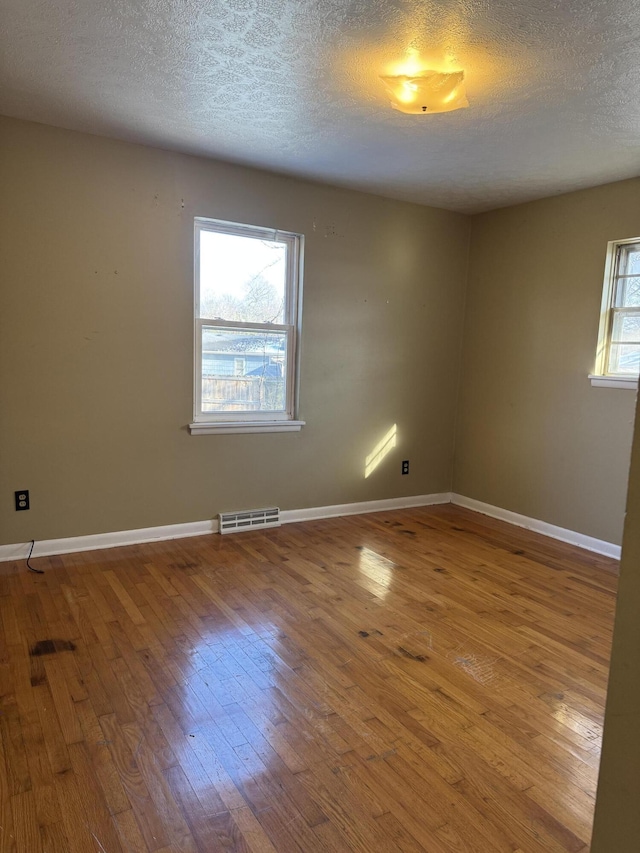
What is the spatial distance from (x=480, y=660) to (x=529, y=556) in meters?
1.58

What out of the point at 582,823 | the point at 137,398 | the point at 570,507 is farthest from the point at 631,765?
the point at 570,507

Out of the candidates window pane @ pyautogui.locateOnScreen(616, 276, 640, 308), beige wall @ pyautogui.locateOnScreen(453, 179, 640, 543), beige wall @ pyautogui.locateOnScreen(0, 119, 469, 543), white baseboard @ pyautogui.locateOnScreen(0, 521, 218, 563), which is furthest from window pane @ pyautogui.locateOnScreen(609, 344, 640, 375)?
white baseboard @ pyautogui.locateOnScreen(0, 521, 218, 563)

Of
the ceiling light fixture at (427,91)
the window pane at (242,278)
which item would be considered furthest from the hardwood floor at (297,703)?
the ceiling light fixture at (427,91)

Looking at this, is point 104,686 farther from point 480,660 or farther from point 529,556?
point 529,556

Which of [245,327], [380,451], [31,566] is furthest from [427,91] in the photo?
Answer: [31,566]

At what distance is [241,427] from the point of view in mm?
4020

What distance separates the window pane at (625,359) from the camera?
377 cm

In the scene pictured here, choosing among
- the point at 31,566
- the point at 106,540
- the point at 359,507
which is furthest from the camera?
the point at 359,507

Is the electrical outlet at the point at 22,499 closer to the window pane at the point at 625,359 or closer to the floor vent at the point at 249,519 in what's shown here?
the floor vent at the point at 249,519

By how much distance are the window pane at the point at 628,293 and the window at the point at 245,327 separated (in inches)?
90.4

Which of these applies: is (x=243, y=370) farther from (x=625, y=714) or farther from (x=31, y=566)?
(x=625, y=714)

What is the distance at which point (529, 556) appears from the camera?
3822mm

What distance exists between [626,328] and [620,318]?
86 millimetres

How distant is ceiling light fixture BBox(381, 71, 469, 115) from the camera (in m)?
2.36
